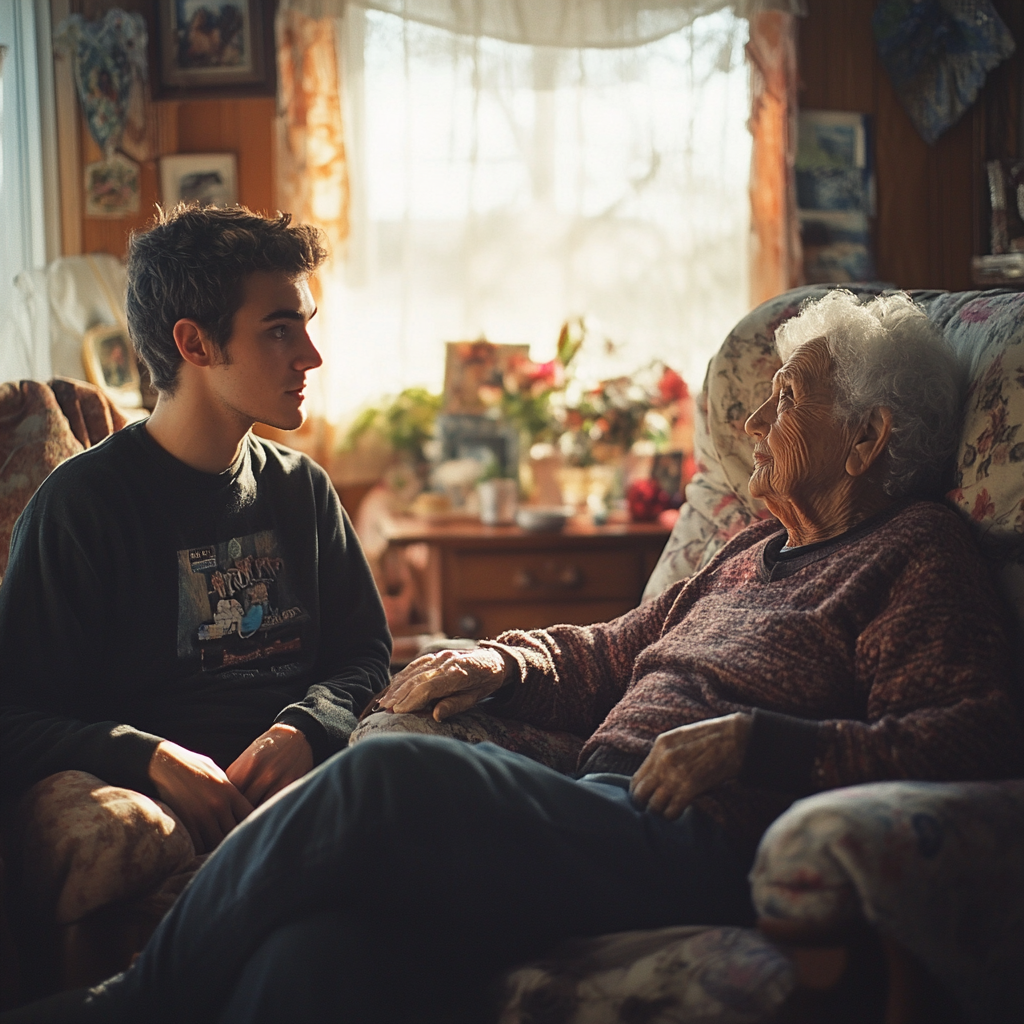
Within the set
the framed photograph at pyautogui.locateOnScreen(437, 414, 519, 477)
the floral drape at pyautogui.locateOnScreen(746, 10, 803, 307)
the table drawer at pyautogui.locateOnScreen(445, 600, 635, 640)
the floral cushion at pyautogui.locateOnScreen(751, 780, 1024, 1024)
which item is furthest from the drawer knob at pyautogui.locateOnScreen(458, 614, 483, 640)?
the floral cushion at pyautogui.locateOnScreen(751, 780, 1024, 1024)

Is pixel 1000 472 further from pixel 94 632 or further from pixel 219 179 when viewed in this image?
pixel 219 179

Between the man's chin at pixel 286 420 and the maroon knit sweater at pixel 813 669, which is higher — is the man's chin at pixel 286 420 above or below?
above

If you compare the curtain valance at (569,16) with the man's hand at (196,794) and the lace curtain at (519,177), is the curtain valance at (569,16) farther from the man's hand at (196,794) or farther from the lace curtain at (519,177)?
the man's hand at (196,794)

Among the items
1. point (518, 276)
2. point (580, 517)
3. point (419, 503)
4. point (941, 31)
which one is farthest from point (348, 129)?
point (941, 31)

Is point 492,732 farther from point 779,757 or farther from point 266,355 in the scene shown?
point 266,355

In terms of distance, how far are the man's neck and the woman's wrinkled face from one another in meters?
0.77

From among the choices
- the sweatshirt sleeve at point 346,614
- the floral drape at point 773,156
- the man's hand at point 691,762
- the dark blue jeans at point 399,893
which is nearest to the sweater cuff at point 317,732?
the sweatshirt sleeve at point 346,614

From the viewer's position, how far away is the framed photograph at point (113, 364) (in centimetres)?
274

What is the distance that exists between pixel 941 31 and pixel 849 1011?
318 cm

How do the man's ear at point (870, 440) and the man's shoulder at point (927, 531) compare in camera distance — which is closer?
the man's shoulder at point (927, 531)

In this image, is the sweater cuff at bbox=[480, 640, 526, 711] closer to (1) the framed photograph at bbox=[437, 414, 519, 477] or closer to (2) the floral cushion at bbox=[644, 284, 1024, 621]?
(2) the floral cushion at bbox=[644, 284, 1024, 621]

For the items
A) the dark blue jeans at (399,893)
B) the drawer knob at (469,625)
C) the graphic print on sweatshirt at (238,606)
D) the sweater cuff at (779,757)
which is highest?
the graphic print on sweatshirt at (238,606)

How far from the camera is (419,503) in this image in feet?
9.45

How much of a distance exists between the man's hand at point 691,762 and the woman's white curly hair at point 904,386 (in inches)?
17.8
